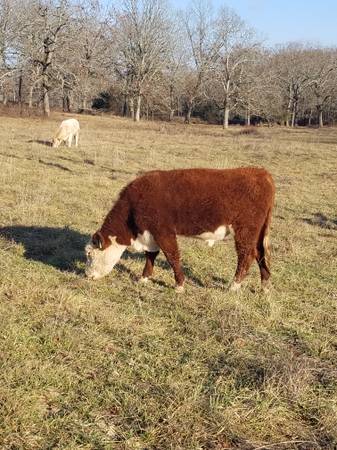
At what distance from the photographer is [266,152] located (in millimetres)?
22375

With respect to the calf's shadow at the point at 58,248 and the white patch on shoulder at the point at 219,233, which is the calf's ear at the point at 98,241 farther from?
the white patch on shoulder at the point at 219,233

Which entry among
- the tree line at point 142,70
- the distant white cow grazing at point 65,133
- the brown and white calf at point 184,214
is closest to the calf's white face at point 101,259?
the brown and white calf at point 184,214

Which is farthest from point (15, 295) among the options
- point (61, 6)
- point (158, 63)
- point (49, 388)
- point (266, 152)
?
point (158, 63)

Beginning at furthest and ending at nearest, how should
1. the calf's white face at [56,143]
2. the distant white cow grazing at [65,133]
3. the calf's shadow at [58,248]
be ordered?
the distant white cow grazing at [65,133] < the calf's white face at [56,143] < the calf's shadow at [58,248]

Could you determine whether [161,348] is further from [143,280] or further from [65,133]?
[65,133]

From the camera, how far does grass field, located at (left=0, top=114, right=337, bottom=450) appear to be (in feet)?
11.4

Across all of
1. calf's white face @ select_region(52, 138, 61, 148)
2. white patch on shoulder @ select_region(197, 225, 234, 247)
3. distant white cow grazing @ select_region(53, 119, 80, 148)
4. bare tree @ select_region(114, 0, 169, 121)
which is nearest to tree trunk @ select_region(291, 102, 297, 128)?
bare tree @ select_region(114, 0, 169, 121)

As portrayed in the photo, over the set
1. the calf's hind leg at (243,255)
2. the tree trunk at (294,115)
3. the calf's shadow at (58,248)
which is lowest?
the calf's shadow at (58,248)

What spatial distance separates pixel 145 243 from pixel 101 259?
0.61 meters

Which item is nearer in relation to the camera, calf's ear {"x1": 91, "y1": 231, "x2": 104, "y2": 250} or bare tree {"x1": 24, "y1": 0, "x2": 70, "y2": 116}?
calf's ear {"x1": 91, "y1": 231, "x2": 104, "y2": 250}

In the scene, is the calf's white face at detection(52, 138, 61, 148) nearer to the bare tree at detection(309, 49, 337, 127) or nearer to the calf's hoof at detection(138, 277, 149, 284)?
the calf's hoof at detection(138, 277, 149, 284)

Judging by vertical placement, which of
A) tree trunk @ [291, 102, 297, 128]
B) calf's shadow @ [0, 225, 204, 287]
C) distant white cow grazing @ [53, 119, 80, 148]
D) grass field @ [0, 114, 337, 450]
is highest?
tree trunk @ [291, 102, 297, 128]

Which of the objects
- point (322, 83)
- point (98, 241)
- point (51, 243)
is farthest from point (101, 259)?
point (322, 83)

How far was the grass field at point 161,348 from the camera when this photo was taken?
11.4 feet
